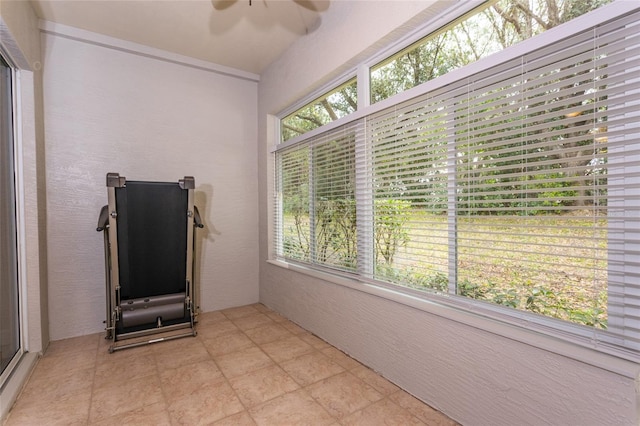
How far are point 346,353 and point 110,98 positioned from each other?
3262mm

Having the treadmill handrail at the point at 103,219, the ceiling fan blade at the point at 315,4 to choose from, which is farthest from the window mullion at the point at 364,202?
the treadmill handrail at the point at 103,219

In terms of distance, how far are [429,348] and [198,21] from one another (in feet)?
10.4

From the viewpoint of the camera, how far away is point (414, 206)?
6.35 feet

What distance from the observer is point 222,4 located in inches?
97.6

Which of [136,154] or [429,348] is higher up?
[136,154]

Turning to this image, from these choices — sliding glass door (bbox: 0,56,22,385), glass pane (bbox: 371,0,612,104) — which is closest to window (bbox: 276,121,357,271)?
glass pane (bbox: 371,0,612,104)

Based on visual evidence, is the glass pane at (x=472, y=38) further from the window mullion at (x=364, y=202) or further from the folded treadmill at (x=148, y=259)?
the folded treadmill at (x=148, y=259)

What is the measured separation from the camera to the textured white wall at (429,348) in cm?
122

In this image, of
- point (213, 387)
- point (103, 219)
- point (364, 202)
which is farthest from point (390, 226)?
point (103, 219)

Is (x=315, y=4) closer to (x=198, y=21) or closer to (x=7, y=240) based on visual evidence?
(x=198, y=21)

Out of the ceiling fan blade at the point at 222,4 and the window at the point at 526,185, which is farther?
the ceiling fan blade at the point at 222,4

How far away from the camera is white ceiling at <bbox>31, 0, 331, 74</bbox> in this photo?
249 cm

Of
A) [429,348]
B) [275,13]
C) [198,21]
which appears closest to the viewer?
[429,348]

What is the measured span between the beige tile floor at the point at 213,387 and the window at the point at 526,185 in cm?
73
